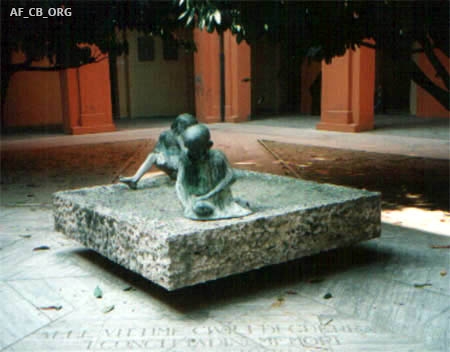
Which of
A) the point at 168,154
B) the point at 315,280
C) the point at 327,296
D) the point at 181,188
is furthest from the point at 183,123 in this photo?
the point at 327,296

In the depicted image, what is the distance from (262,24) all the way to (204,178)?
7.25 ft

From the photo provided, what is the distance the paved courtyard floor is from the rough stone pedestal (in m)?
0.25

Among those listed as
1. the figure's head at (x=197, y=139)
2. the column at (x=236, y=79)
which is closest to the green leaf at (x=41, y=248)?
the figure's head at (x=197, y=139)

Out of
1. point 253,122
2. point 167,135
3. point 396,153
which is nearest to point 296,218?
point 167,135

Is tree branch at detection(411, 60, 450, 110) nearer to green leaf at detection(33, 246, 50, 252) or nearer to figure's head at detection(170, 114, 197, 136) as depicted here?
figure's head at detection(170, 114, 197, 136)

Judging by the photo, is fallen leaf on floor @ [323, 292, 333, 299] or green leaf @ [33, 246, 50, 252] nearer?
fallen leaf on floor @ [323, 292, 333, 299]

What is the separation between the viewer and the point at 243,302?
4016 mm

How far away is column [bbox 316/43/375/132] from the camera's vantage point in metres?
14.4

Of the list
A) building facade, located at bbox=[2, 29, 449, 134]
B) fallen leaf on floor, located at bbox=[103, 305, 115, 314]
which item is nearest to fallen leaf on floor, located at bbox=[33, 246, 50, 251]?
fallen leaf on floor, located at bbox=[103, 305, 115, 314]

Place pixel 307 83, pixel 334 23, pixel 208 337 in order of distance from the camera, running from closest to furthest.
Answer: pixel 208 337, pixel 334 23, pixel 307 83

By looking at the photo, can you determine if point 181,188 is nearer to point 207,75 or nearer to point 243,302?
point 243,302

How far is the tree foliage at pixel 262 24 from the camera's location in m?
5.79

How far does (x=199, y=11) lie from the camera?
230 inches

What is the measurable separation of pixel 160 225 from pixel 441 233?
316 cm
